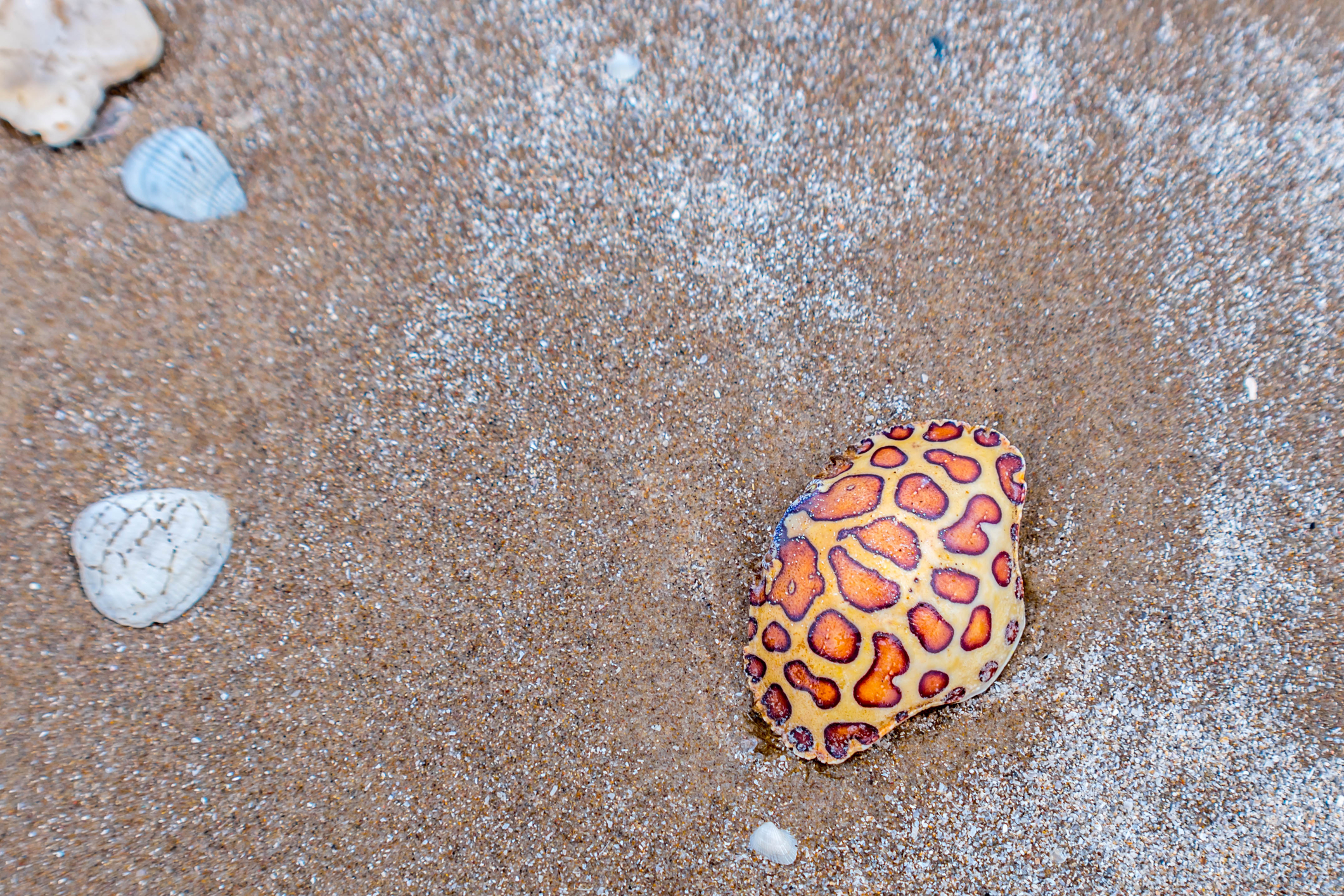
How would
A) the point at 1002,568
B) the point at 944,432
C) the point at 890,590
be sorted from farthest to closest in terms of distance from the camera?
the point at 944,432, the point at 1002,568, the point at 890,590

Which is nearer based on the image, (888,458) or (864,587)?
(864,587)

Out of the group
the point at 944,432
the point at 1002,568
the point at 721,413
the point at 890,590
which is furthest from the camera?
the point at 721,413

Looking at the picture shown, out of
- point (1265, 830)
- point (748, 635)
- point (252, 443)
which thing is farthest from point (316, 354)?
point (1265, 830)

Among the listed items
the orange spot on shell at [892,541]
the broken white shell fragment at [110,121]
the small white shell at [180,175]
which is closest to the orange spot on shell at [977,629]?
the orange spot on shell at [892,541]

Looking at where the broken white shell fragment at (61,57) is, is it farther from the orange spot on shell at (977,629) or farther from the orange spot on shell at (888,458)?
the orange spot on shell at (977,629)

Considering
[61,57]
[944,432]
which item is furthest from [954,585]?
[61,57]

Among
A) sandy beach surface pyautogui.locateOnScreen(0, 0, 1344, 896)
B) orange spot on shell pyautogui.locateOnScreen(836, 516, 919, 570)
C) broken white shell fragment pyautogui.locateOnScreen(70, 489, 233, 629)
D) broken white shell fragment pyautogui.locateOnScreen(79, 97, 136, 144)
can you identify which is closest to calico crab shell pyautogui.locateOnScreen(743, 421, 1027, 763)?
orange spot on shell pyautogui.locateOnScreen(836, 516, 919, 570)

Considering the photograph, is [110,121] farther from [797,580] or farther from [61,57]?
[797,580]
